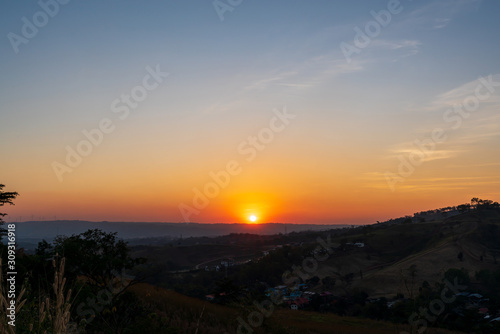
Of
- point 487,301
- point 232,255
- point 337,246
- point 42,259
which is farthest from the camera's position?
point 232,255

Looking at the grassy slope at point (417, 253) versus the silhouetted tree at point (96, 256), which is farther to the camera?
the grassy slope at point (417, 253)

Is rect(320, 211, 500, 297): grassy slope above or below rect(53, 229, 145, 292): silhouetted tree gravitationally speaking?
below

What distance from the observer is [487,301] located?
5081 cm

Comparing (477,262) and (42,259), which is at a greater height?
(42,259)

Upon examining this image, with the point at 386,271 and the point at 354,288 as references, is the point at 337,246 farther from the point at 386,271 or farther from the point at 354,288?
the point at 354,288

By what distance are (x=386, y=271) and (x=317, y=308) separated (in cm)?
4624

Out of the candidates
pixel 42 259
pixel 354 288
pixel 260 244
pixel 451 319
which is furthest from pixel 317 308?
pixel 260 244

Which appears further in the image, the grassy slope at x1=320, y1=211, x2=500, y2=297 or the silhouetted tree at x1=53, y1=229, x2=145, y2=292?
the grassy slope at x1=320, y1=211, x2=500, y2=297

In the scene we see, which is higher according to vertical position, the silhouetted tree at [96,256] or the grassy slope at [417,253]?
the silhouetted tree at [96,256]

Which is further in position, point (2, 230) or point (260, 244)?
point (260, 244)

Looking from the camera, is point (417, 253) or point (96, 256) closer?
point (96, 256)

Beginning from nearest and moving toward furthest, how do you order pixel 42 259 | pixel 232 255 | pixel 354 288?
pixel 42 259, pixel 354 288, pixel 232 255

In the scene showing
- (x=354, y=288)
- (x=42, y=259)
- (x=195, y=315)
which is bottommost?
(x=354, y=288)

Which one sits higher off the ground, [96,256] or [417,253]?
[96,256]
